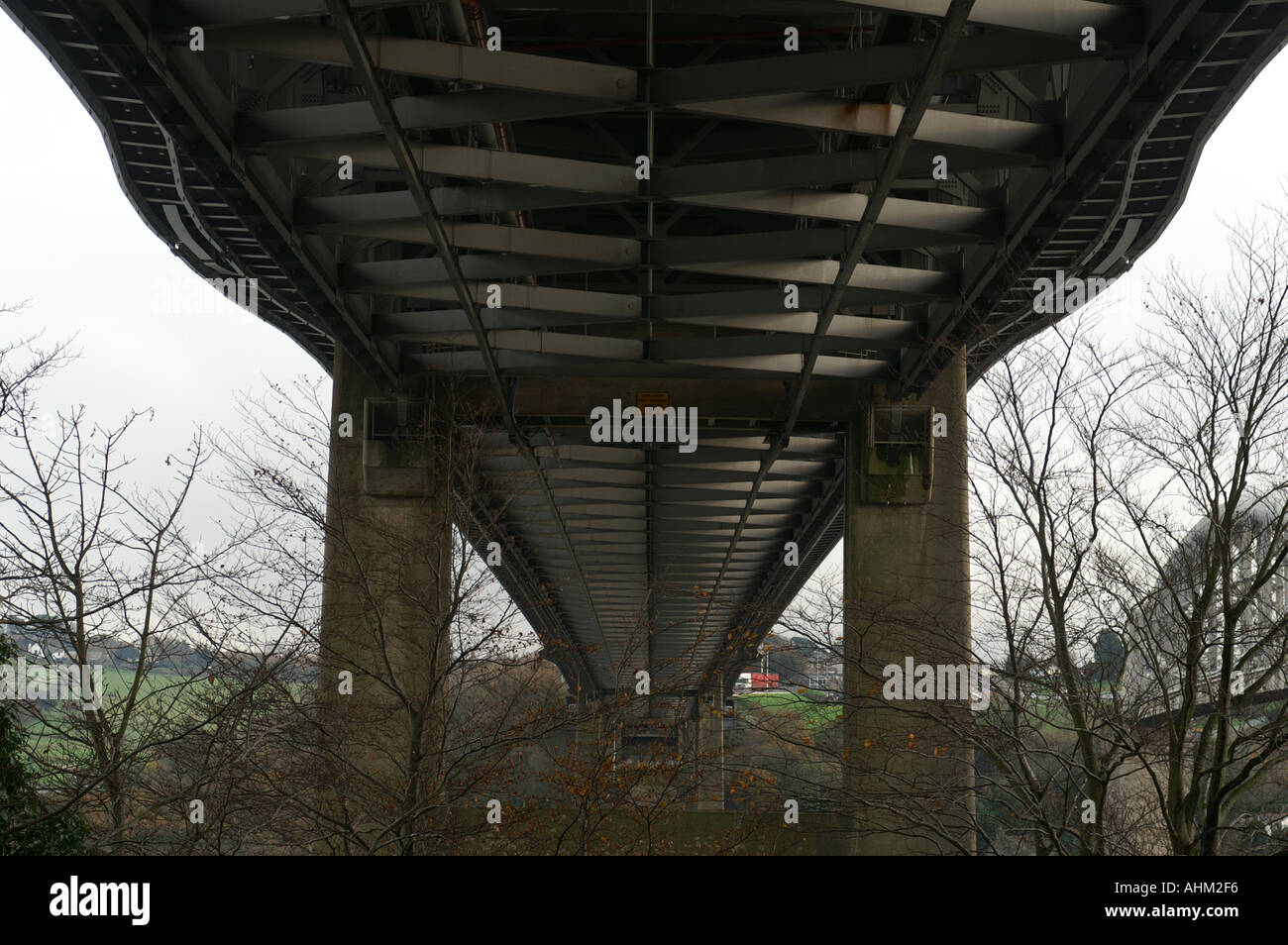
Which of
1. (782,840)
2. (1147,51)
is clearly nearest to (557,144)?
A: (1147,51)

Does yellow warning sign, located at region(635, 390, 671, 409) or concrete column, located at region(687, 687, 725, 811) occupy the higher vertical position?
yellow warning sign, located at region(635, 390, 671, 409)

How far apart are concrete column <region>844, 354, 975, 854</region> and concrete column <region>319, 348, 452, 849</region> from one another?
5.93 metres

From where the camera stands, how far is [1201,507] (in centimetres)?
1208

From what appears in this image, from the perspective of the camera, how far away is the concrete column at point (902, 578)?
17750mm

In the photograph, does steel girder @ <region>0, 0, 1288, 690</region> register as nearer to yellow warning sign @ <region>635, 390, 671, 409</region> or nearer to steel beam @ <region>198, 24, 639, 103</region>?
steel beam @ <region>198, 24, 639, 103</region>

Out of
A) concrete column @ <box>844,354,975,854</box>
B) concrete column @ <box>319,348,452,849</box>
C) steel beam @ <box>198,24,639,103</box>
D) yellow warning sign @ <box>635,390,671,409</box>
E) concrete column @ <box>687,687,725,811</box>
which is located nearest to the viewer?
steel beam @ <box>198,24,639,103</box>

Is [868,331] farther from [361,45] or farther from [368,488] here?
[361,45]

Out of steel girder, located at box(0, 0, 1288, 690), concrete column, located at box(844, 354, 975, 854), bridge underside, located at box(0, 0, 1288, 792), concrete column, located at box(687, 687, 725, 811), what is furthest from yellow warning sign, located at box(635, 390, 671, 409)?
concrete column, located at box(687, 687, 725, 811)

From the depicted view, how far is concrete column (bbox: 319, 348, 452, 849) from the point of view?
15.9 meters

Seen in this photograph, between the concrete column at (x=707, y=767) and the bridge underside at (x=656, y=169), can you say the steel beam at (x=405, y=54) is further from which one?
the concrete column at (x=707, y=767)

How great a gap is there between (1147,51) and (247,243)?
10.5 meters

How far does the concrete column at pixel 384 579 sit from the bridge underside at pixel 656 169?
46 cm

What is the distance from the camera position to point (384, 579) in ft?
65.1
